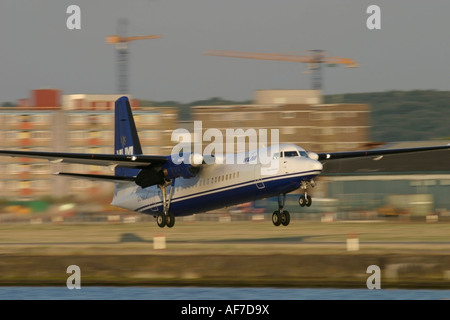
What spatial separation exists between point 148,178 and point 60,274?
6.94 m

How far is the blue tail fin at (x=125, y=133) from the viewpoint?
4797cm

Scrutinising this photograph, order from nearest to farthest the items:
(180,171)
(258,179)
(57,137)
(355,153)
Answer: (258,179) < (180,171) < (355,153) < (57,137)

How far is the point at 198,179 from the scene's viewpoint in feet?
131

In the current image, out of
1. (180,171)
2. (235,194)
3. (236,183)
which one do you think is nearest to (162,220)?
(180,171)

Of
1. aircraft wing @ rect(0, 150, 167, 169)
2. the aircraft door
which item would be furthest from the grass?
aircraft wing @ rect(0, 150, 167, 169)

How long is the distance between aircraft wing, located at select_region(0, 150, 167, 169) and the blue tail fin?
18.8 feet

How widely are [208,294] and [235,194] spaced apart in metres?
5.13

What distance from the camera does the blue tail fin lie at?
157 ft

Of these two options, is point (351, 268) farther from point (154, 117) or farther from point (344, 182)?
point (154, 117)

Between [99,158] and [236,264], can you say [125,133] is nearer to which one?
[99,158]

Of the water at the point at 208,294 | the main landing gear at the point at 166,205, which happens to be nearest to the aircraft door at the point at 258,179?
the water at the point at 208,294

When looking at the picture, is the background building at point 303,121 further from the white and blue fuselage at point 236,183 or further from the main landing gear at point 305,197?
the main landing gear at point 305,197

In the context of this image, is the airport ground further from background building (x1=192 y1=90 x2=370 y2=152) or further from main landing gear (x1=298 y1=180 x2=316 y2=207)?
background building (x1=192 y1=90 x2=370 y2=152)
